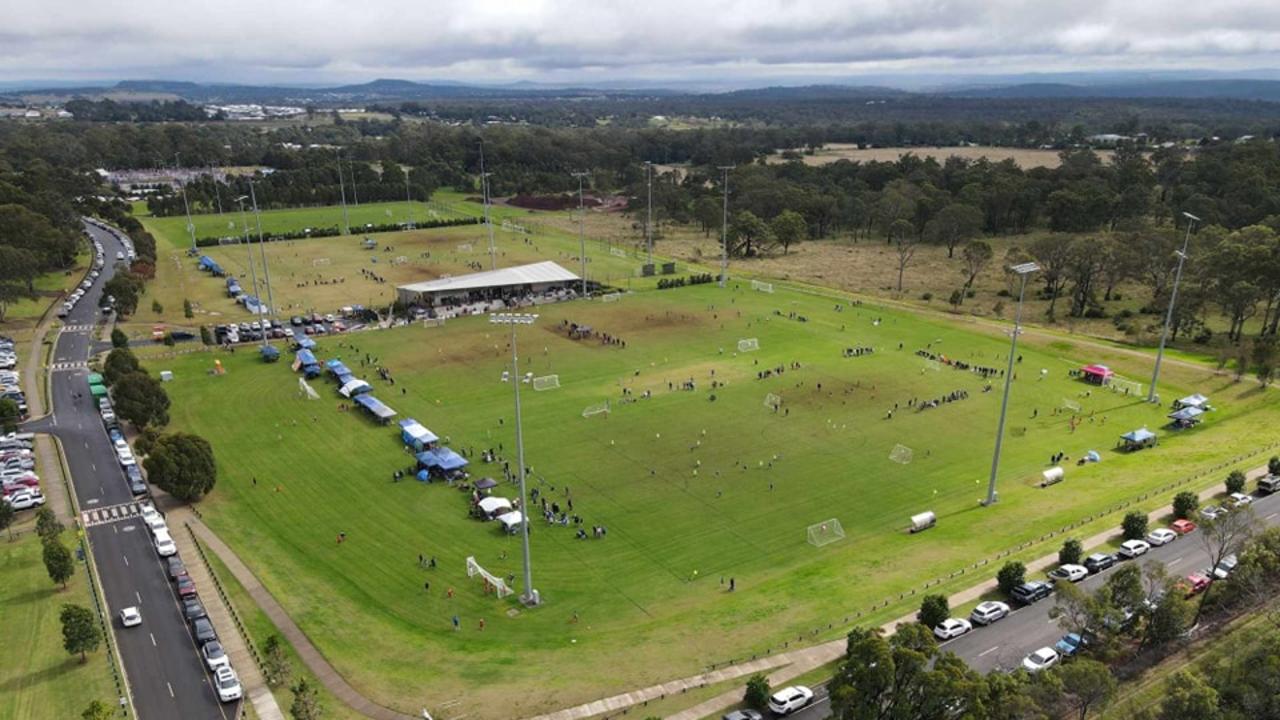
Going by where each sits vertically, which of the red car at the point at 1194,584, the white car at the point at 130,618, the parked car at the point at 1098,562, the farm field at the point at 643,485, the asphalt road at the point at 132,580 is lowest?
the farm field at the point at 643,485

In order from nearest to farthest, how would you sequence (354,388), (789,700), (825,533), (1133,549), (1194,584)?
(789,700), (1194,584), (1133,549), (825,533), (354,388)

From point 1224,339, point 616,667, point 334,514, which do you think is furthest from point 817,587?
point 1224,339

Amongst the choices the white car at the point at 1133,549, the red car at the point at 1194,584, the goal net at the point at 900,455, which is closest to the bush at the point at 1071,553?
the white car at the point at 1133,549

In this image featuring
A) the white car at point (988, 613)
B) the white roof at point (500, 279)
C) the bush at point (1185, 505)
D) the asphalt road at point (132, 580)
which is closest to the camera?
the asphalt road at point (132, 580)

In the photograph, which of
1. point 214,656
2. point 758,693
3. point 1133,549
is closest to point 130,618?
point 214,656

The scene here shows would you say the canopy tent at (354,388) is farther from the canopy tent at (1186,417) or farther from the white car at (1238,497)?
the canopy tent at (1186,417)

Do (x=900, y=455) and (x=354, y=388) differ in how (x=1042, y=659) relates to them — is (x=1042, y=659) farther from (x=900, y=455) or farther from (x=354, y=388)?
(x=354, y=388)
